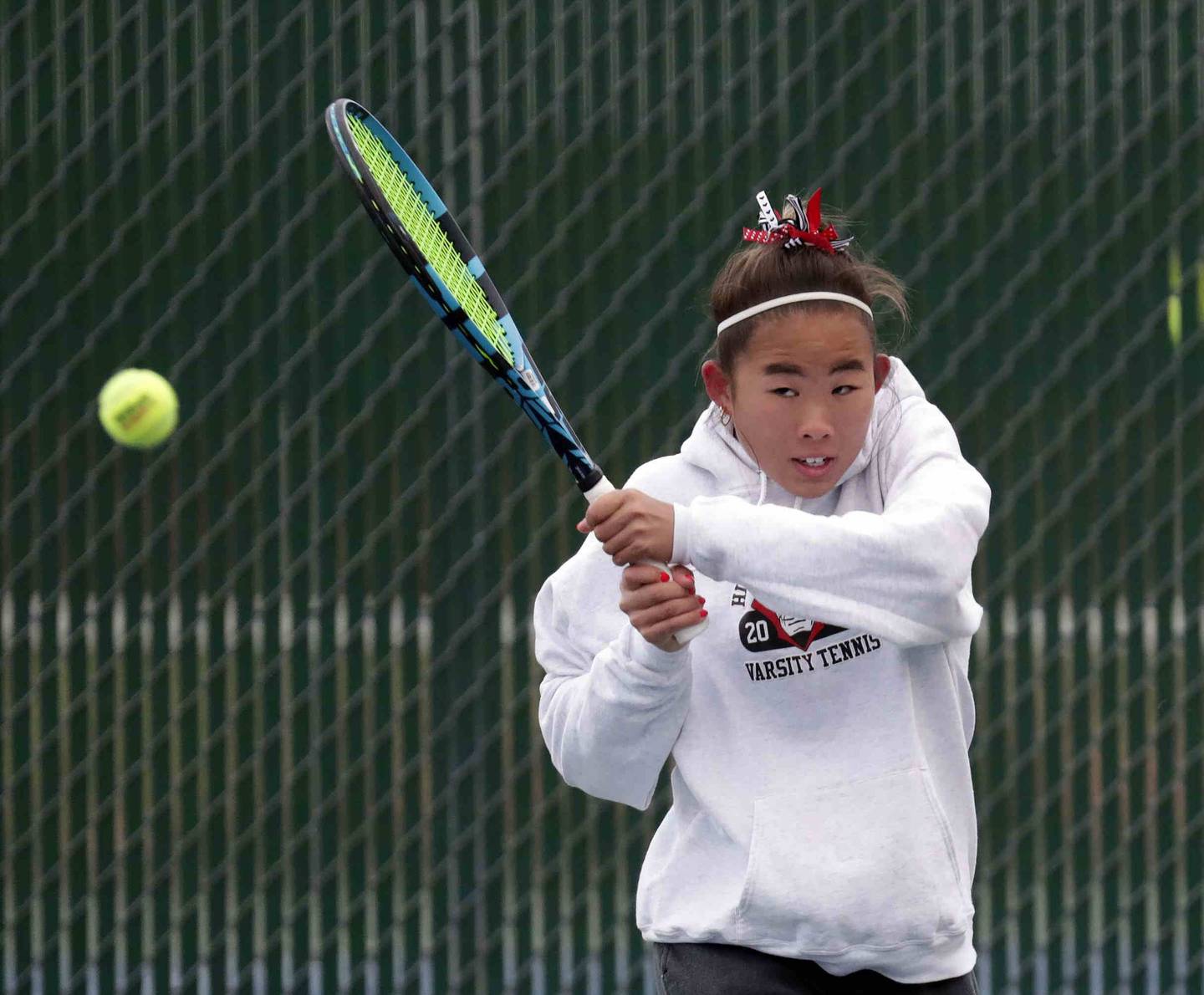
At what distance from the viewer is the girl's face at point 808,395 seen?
6.61ft

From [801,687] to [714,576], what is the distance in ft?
0.64

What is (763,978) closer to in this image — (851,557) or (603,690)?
(603,690)

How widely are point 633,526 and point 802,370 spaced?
0.27 metres

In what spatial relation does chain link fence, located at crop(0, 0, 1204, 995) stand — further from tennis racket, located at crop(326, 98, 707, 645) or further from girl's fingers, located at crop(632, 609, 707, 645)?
girl's fingers, located at crop(632, 609, 707, 645)

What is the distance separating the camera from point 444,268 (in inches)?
92.0

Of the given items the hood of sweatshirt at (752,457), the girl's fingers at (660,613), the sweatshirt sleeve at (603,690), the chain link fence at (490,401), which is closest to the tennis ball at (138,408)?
the chain link fence at (490,401)

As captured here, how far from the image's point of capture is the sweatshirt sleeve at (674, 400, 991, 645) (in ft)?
6.20

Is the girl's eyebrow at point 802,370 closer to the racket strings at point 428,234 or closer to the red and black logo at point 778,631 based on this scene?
the red and black logo at point 778,631

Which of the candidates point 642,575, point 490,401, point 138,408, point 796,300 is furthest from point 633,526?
point 138,408

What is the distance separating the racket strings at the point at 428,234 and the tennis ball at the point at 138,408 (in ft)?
4.93

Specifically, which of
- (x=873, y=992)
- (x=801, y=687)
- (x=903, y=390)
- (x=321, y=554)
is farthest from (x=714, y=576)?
(x=321, y=554)

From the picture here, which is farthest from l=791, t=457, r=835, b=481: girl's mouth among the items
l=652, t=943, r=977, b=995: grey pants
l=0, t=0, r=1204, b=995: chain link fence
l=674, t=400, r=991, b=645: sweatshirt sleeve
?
l=0, t=0, r=1204, b=995: chain link fence

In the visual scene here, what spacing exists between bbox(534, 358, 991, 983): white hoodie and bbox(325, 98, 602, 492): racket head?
208mm

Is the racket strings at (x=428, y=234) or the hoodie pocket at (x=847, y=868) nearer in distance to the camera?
the hoodie pocket at (x=847, y=868)
